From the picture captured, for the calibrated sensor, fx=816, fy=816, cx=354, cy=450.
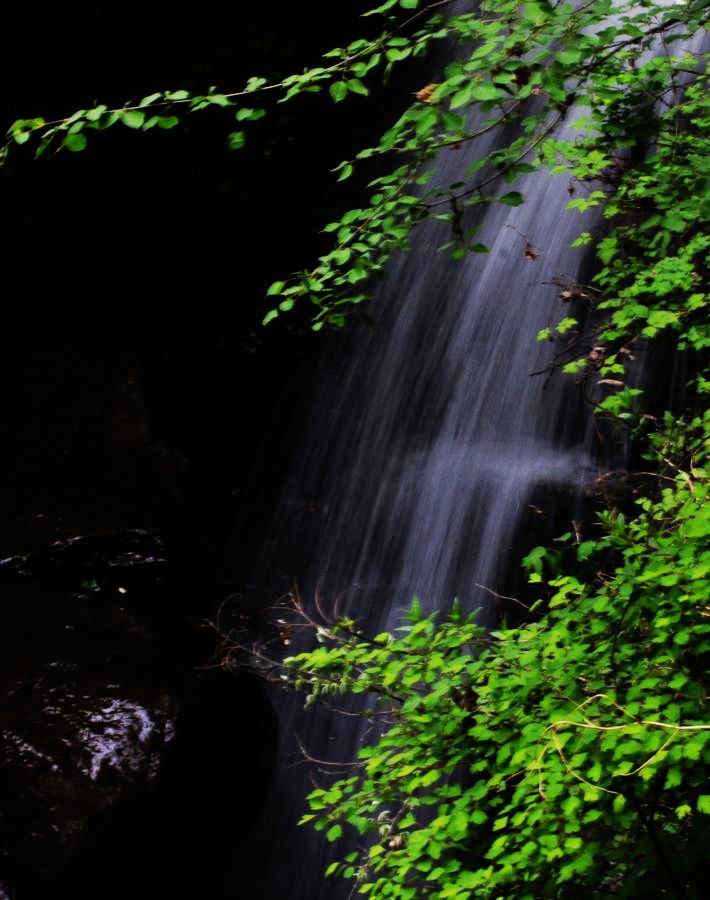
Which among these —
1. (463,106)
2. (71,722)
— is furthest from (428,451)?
(463,106)

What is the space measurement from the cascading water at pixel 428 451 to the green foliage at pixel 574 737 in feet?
8.98

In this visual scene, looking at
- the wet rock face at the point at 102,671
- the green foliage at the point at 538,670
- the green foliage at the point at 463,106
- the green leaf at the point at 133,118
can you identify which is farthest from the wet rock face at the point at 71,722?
the green leaf at the point at 133,118

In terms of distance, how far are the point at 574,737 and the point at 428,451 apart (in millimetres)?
4278

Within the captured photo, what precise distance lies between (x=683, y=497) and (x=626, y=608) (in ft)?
2.16

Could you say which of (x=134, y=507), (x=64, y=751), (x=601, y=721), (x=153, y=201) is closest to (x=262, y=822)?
(x=64, y=751)

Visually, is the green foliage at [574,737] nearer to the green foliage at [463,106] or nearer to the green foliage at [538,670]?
the green foliage at [538,670]

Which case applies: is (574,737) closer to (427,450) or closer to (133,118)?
(133,118)

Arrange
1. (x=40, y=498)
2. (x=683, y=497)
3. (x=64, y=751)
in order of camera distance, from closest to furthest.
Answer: (x=683, y=497), (x=64, y=751), (x=40, y=498)

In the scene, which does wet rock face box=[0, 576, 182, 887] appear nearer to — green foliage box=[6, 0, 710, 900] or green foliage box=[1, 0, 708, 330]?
green foliage box=[6, 0, 710, 900]

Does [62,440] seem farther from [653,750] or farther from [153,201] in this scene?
[653,750]

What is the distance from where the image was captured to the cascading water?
18.4 ft

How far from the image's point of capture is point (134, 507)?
5.84 meters

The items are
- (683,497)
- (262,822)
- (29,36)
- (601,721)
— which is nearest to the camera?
(601,721)

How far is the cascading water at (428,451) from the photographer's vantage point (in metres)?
5.61
